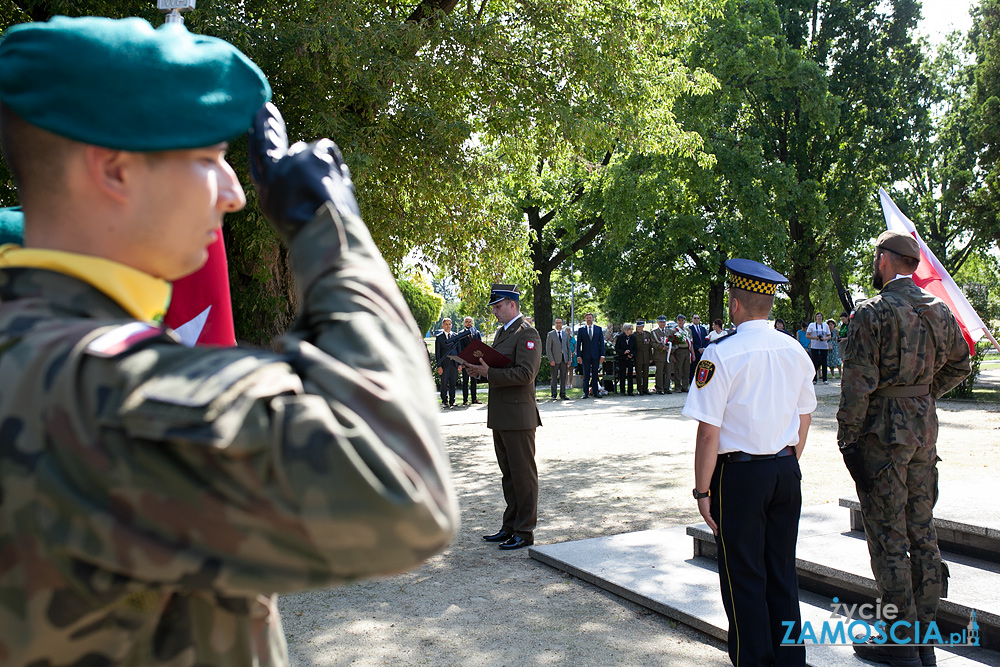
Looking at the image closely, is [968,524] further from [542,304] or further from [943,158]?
[943,158]

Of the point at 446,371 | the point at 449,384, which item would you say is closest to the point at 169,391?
the point at 446,371

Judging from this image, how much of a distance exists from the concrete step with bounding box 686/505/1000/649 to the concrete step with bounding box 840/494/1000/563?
0.06 meters

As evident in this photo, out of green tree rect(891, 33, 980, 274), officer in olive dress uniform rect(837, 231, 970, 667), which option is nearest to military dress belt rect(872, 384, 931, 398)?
officer in olive dress uniform rect(837, 231, 970, 667)

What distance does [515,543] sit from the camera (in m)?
6.99

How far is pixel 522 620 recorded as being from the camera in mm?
5223

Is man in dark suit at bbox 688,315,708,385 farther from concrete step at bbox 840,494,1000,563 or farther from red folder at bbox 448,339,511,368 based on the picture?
concrete step at bbox 840,494,1000,563

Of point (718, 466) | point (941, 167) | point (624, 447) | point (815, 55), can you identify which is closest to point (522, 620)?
point (718, 466)

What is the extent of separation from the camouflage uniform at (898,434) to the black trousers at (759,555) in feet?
2.00

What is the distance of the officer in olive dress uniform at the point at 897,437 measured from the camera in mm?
4469

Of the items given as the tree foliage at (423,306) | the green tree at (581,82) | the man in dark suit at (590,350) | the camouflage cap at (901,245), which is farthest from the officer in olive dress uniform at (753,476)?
the tree foliage at (423,306)

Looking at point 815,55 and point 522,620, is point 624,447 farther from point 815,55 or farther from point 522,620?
point 815,55

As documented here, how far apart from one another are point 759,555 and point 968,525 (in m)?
2.11

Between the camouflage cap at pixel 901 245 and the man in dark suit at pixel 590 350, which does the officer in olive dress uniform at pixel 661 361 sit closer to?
the man in dark suit at pixel 590 350

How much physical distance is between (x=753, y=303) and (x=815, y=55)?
27730mm
